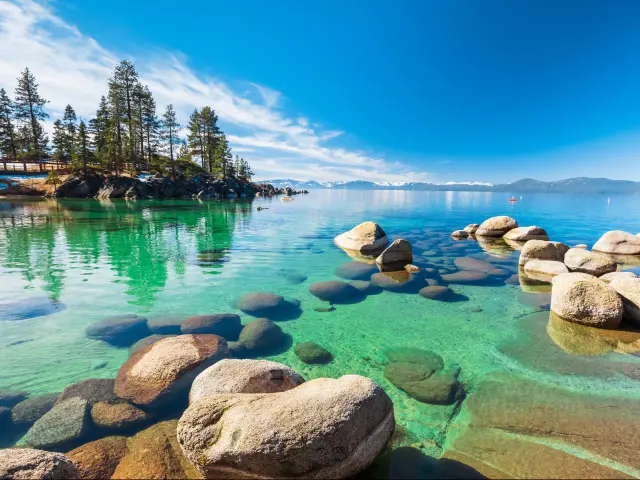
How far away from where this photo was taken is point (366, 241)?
2078 cm

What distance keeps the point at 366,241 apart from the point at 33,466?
61.9ft

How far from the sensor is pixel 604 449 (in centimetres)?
475

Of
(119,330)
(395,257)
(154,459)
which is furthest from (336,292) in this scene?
(154,459)

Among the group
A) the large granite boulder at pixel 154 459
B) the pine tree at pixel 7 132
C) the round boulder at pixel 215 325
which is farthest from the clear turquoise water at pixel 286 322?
the pine tree at pixel 7 132

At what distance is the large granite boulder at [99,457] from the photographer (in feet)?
13.4

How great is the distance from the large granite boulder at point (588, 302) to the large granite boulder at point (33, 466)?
12815mm

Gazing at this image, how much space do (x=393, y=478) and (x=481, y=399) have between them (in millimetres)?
3134

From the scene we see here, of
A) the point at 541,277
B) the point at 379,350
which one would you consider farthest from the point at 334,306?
the point at 541,277

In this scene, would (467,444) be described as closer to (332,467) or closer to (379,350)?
(332,467)

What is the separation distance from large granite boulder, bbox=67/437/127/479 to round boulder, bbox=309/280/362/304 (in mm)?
8283

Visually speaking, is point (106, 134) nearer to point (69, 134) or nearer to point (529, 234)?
point (69, 134)

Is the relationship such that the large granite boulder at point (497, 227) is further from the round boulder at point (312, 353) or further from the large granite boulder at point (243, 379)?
the large granite boulder at point (243, 379)

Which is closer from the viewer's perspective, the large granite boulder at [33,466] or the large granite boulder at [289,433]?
the large granite boulder at [33,466]

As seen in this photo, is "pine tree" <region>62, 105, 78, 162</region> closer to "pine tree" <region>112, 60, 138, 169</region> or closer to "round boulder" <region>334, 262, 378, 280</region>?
"pine tree" <region>112, 60, 138, 169</region>
